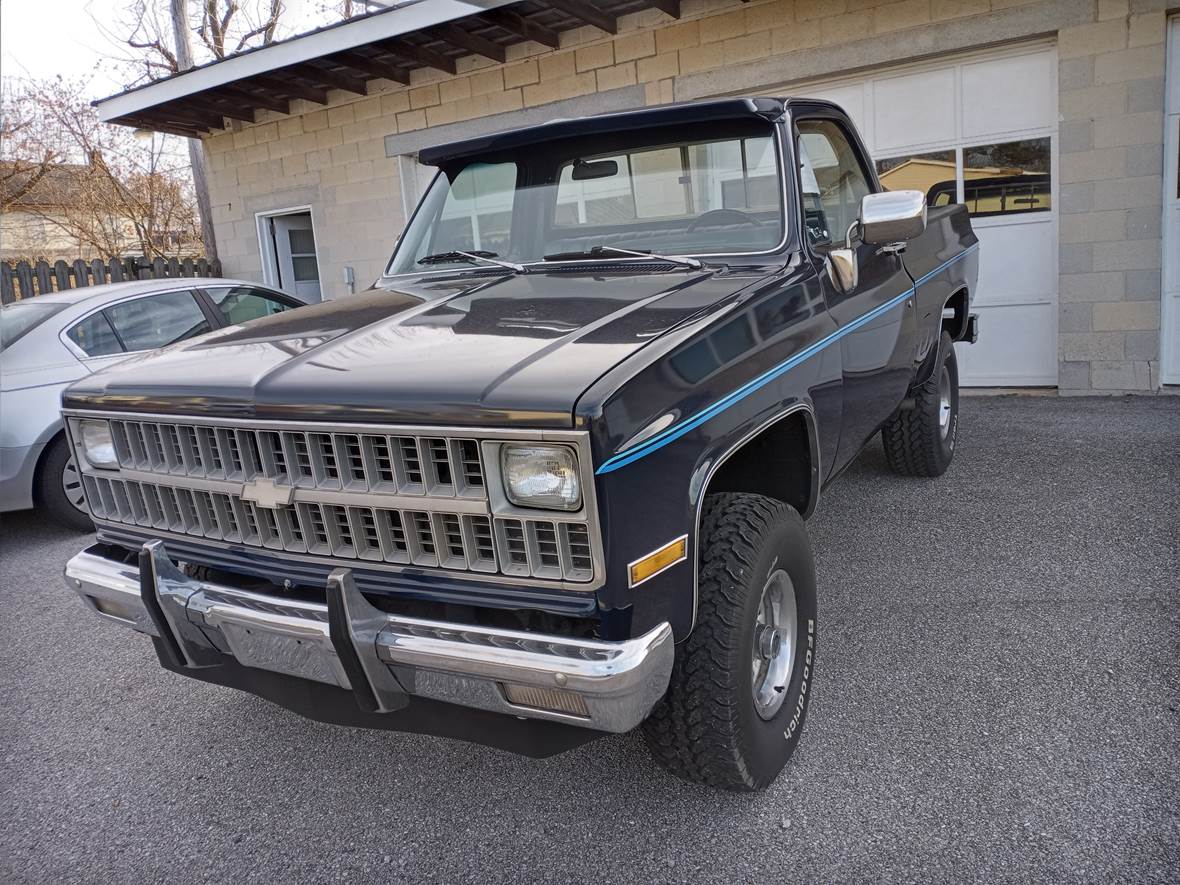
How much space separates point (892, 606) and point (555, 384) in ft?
7.52

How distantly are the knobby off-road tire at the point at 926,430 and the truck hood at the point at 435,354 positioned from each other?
94.0 inches

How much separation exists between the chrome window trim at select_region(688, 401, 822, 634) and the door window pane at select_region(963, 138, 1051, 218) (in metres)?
5.29

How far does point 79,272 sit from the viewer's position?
10125 millimetres

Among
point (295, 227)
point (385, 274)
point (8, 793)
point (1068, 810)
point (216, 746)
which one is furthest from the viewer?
point (295, 227)

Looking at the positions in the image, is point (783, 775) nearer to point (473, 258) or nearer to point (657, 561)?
point (657, 561)

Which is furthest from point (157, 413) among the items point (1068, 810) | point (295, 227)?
point (295, 227)

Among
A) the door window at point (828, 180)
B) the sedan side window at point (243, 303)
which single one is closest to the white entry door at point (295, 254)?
the sedan side window at point (243, 303)

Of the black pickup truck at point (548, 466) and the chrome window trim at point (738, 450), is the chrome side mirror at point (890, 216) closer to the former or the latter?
the black pickup truck at point (548, 466)

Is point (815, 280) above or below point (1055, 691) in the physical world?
above

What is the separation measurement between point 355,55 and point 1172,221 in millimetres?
7411

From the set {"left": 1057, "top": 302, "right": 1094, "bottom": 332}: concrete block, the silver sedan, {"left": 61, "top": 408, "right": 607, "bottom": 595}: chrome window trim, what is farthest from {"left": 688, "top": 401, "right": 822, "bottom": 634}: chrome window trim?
{"left": 1057, "top": 302, "right": 1094, "bottom": 332}: concrete block

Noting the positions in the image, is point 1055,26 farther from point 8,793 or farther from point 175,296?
point 8,793

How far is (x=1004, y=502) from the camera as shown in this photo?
15.6 ft

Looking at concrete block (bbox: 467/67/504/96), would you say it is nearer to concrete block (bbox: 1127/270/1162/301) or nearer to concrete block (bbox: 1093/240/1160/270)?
concrete block (bbox: 1093/240/1160/270)
